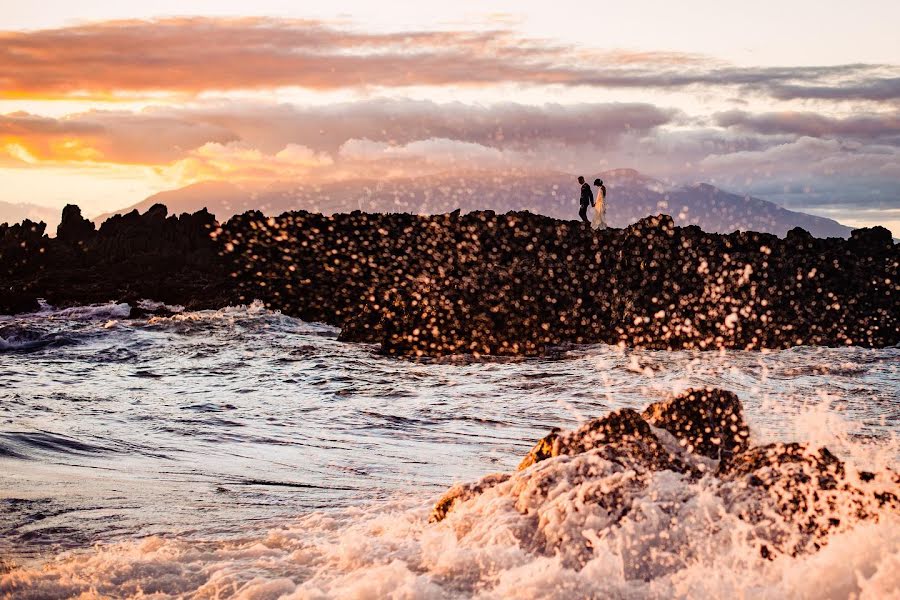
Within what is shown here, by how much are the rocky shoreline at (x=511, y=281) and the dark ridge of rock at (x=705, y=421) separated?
11558 mm

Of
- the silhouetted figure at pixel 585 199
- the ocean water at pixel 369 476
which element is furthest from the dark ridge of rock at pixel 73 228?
the silhouetted figure at pixel 585 199

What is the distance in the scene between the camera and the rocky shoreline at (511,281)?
20438 millimetres

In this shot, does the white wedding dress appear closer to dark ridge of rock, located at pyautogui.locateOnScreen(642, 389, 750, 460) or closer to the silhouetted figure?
the silhouetted figure

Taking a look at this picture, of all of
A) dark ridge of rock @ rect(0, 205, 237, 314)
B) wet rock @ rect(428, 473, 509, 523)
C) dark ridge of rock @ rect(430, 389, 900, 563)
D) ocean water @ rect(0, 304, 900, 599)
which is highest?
dark ridge of rock @ rect(0, 205, 237, 314)

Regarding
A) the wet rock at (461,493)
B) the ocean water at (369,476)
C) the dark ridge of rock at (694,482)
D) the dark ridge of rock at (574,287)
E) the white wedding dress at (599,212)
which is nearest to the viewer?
the ocean water at (369,476)

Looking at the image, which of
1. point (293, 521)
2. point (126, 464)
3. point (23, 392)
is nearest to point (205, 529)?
point (293, 521)

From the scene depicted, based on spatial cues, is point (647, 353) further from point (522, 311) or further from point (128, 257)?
point (128, 257)

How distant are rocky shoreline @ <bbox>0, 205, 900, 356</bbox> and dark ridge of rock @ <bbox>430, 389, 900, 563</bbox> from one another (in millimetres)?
12072

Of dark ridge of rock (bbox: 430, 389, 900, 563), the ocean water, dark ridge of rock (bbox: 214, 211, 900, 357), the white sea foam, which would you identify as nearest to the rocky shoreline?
dark ridge of rock (bbox: 214, 211, 900, 357)

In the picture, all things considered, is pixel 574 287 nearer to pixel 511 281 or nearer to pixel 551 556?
pixel 511 281

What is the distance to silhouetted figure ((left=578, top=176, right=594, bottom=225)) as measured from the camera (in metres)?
25.4

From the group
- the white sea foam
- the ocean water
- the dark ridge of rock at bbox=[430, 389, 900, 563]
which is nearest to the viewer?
the white sea foam

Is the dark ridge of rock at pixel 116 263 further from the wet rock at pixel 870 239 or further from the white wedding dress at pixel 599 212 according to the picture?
the wet rock at pixel 870 239

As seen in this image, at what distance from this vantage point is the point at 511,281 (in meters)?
21.1
